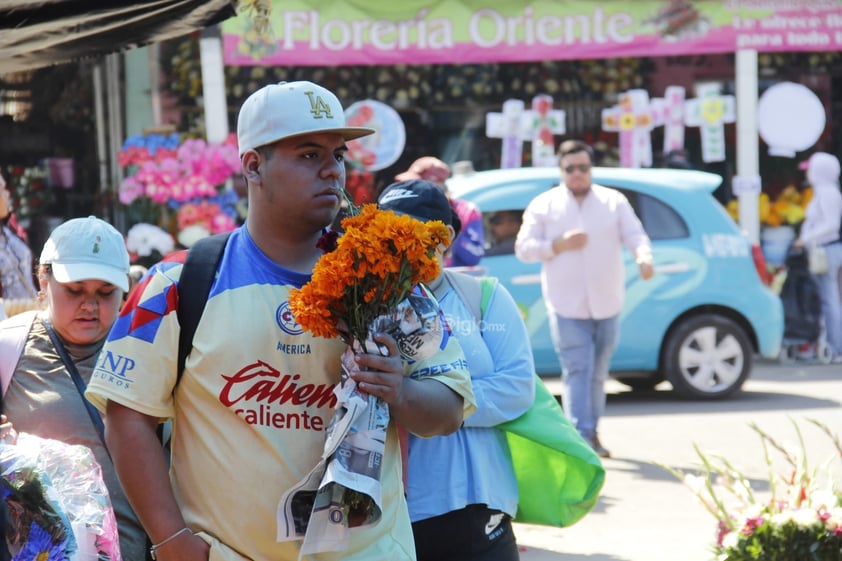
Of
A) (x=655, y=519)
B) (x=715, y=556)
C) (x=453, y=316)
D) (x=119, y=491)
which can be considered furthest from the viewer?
(x=655, y=519)

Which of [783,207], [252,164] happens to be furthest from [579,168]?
[783,207]

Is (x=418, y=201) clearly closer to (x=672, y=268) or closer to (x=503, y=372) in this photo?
(x=503, y=372)

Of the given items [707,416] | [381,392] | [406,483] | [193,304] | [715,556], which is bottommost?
[707,416]

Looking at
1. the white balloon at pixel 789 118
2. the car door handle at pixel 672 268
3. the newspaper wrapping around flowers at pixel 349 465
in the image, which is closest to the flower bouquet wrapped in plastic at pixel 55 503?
the newspaper wrapping around flowers at pixel 349 465

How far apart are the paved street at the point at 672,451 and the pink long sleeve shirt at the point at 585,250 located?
3.75 ft

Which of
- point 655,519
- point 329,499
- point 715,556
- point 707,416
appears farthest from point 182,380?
point 707,416

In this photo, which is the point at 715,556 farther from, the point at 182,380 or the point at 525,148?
the point at 525,148

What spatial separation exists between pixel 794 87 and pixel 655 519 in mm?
9096

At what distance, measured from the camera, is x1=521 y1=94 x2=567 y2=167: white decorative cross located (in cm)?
1504

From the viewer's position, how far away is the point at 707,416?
10867 millimetres

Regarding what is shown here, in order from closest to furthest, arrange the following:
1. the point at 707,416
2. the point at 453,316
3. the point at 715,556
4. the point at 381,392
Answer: the point at 381,392 → the point at 453,316 → the point at 715,556 → the point at 707,416

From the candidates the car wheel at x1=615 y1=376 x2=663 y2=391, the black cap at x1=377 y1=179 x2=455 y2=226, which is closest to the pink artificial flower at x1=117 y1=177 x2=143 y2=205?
the car wheel at x1=615 y1=376 x2=663 y2=391

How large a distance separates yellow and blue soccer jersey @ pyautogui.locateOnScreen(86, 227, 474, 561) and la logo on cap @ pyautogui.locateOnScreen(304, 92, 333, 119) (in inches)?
14.8

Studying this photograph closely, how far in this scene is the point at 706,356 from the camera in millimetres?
11555
